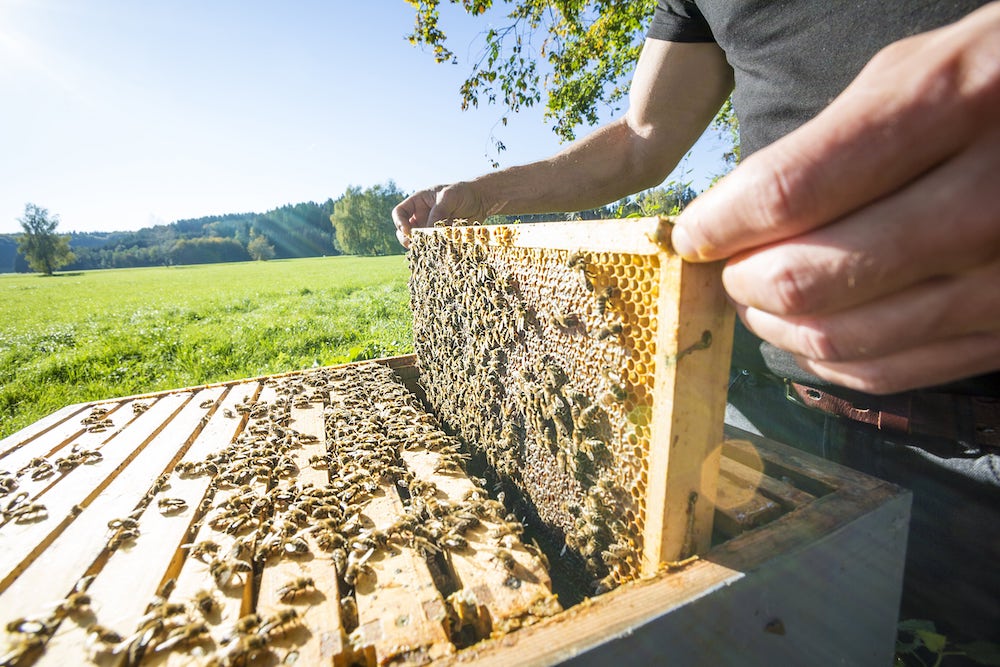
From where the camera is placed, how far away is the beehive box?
4.09 feet

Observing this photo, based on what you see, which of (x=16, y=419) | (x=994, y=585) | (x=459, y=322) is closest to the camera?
(x=994, y=585)

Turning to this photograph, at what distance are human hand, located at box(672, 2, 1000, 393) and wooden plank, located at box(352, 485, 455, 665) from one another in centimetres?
124

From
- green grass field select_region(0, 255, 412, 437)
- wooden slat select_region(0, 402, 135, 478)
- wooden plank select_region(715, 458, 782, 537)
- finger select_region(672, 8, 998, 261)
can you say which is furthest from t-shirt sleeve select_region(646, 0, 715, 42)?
green grass field select_region(0, 255, 412, 437)

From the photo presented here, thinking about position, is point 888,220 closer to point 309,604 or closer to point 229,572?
point 309,604

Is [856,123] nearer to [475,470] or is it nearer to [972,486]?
[972,486]

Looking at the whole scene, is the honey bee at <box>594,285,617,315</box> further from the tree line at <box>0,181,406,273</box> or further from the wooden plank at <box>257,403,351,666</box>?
the tree line at <box>0,181,406,273</box>

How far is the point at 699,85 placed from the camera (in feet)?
10.0

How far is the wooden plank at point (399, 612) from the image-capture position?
1.27 meters

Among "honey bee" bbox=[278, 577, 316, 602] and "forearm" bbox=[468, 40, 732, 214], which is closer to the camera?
"honey bee" bbox=[278, 577, 316, 602]

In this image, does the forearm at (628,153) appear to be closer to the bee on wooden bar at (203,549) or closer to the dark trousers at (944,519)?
the dark trousers at (944,519)

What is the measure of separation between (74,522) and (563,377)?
234 cm

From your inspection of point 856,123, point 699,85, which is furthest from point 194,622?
point 699,85

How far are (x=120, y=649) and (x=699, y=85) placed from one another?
394 centimetres

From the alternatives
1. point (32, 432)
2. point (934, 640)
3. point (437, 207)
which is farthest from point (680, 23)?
point (32, 432)
